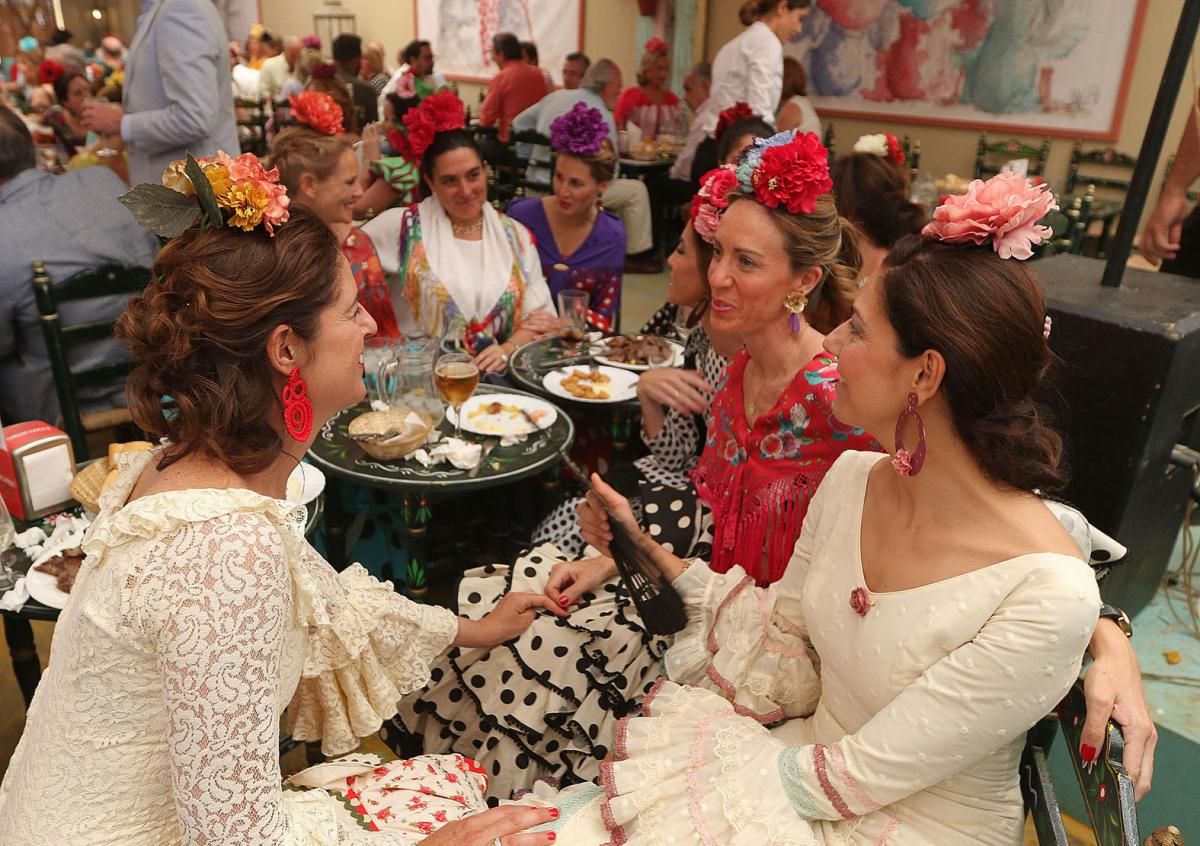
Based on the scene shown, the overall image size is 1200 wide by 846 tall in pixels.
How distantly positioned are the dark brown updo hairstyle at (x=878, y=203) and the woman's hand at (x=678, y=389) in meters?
0.98

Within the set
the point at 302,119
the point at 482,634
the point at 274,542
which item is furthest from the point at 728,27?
the point at 274,542

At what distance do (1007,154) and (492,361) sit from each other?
532 cm

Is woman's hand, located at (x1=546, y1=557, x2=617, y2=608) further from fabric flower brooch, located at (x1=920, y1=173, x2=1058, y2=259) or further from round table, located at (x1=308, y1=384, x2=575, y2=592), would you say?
fabric flower brooch, located at (x1=920, y1=173, x2=1058, y2=259)

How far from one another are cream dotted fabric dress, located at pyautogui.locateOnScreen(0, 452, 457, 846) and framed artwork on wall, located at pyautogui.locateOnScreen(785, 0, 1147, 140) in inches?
284

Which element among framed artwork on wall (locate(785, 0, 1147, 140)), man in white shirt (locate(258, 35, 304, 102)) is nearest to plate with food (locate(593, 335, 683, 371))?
framed artwork on wall (locate(785, 0, 1147, 140))

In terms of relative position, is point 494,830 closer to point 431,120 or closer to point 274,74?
point 431,120

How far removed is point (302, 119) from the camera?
344 cm

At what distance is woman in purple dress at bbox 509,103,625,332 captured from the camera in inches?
153

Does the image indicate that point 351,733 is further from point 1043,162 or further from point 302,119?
point 1043,162

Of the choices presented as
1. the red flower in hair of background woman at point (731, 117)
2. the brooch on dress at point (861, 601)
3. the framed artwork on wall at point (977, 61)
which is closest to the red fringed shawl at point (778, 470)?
the brooch on dress at point (861, 601)

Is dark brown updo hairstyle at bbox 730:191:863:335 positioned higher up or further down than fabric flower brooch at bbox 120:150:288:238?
further down

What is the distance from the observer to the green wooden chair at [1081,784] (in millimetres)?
1041

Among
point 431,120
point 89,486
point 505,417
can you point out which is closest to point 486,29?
point 431,120

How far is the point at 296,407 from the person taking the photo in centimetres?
129
